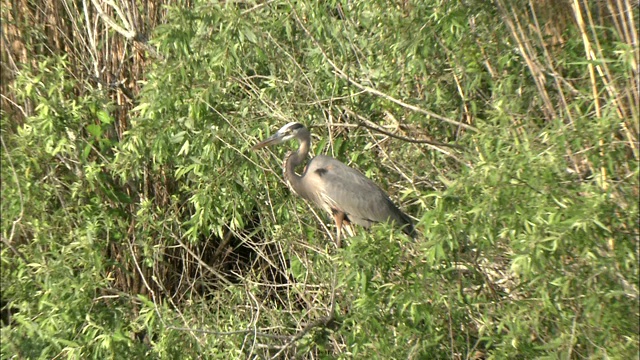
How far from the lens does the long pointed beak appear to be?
4.40m

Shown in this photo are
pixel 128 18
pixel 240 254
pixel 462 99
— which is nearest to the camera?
pixel 462 99

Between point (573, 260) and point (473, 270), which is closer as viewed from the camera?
point (573, 260)

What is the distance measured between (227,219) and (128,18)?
122 cm

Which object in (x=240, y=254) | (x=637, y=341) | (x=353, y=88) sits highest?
(x=353, y=88)

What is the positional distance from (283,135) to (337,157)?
0.48 m

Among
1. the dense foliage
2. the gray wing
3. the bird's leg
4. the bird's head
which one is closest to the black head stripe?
the bird's head

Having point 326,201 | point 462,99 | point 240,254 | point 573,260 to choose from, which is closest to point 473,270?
point 573,260

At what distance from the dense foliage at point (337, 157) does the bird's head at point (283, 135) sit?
0.26 feet

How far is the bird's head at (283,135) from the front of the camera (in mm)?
4391

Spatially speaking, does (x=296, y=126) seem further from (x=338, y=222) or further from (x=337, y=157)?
(x=338, y=222)

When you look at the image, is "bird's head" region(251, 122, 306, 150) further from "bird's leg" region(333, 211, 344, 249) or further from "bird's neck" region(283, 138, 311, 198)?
"bird's leg" region(333, 211, 344, 249)

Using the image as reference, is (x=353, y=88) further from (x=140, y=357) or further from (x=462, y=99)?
(x=140, y=357)

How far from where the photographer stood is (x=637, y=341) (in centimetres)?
318

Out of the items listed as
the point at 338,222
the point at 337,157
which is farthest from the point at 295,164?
the point at 338,222
